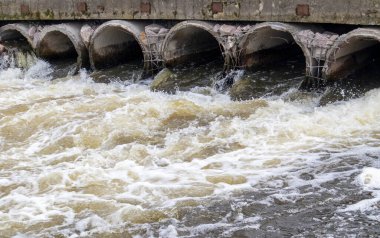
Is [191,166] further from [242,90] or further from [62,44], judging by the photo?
[62,44]

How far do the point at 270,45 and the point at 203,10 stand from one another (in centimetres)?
180

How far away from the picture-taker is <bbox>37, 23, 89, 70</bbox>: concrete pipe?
1364cm

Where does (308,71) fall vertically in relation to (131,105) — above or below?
above

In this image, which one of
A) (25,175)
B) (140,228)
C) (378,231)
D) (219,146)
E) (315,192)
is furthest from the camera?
(219,146)

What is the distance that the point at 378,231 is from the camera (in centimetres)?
568

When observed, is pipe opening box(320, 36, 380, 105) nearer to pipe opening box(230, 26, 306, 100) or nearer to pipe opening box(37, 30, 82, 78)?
pipe opening box(230, 26, 306, 100)

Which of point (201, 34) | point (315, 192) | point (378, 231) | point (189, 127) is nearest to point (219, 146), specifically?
point (189, 127)

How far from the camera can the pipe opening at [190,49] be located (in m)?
12.4

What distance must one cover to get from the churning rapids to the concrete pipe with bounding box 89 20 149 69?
75.6 inches

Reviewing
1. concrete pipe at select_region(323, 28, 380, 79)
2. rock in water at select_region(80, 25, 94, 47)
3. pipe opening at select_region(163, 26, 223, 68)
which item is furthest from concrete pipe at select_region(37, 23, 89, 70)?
concrete pipe at select_region(323, 28, 380, 79)

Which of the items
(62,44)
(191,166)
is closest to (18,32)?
(62,44)

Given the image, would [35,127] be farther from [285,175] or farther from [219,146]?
[285,175]

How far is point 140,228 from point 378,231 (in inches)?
103

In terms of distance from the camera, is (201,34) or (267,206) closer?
(267,206)
